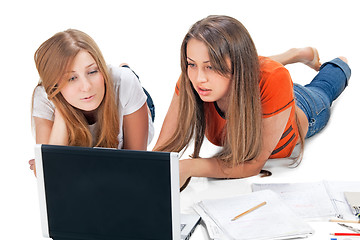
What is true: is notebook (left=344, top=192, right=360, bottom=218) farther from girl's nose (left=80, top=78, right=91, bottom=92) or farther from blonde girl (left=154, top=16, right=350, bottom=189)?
girl's nose (left=80, top=78, right=91, bottom=92)

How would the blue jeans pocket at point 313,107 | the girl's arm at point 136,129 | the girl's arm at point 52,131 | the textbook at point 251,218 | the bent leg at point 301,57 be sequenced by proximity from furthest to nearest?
the bent leg at point 301,57 → the blue jeans pocket at point 313,107 → the girl's arm at point 136,129 → the girl's arm at point 52,131 → the textbook at point 251,218

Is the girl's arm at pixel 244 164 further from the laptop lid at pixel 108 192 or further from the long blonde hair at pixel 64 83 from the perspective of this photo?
the laptop lid at pixel 108 192

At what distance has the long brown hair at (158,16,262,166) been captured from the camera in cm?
213

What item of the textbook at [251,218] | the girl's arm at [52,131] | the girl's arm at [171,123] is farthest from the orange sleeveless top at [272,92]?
the girl's arm at [52,131]

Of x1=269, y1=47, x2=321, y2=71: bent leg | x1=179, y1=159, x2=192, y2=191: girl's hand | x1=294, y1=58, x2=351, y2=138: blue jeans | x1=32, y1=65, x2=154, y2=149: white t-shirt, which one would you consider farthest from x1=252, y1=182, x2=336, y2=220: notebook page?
x1=269, y1=47, x2=321, y2=71: bent leg

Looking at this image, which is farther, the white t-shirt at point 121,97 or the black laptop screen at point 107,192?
the white t-shirt at point 121,97

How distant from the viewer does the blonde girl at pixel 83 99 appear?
7.22ft

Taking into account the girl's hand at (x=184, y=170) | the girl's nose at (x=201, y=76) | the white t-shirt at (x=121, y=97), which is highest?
the girl's nose at (x=201, y=76)

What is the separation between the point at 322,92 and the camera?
10.2 ft

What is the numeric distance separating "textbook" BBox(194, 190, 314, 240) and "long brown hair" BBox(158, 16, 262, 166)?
25 cm

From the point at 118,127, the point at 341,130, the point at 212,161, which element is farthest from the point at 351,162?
the point at 118,127

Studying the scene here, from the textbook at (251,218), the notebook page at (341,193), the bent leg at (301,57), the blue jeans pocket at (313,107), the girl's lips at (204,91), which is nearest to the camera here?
the textbook at (251,218)

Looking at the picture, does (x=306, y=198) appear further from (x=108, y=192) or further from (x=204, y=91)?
(x=108, y=192)

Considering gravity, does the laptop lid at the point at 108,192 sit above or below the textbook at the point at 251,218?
above
